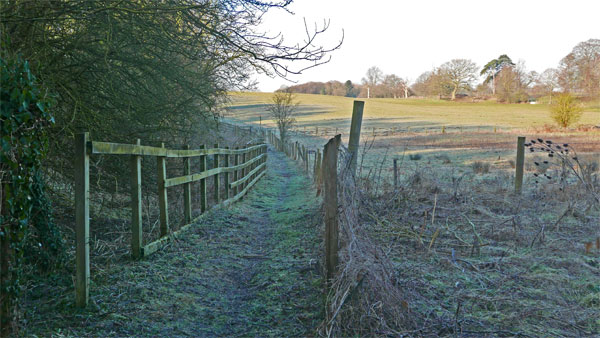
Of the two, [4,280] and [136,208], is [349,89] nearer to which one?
[136,208]

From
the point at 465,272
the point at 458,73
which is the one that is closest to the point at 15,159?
the point at 465,272

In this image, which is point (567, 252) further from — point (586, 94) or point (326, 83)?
point (326, 83)

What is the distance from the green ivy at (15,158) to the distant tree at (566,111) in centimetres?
4397

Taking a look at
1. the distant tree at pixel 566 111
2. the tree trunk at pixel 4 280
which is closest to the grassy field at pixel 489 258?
the tree trunk at pixel 4 280

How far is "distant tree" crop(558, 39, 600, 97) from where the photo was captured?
37.1 m

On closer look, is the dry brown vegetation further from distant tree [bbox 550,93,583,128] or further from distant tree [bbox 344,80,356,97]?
distant tree [bbox 344,80,356,97]

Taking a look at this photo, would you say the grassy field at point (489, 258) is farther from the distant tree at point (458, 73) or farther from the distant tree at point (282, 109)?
the distant tree at point (458, 73)

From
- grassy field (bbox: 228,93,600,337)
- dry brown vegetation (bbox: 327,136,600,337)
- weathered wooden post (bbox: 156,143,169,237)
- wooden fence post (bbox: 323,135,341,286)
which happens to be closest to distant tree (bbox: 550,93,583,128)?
grassy field (bbox: 228,93,600,337)

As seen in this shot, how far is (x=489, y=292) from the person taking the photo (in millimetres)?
4520

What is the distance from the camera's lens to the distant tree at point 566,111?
3972cm

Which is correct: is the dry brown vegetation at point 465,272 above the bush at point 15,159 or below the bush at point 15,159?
below

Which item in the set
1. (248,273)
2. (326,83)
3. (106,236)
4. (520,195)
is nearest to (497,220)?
(520,195)

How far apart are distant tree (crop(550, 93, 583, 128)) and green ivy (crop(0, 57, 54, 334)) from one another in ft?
144

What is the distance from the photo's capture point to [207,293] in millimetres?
4785
